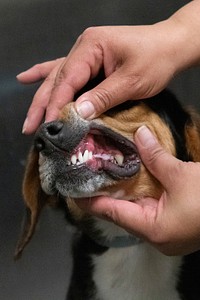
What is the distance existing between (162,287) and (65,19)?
966 millimetres

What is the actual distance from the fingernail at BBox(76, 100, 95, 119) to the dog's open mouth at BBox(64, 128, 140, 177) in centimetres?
5

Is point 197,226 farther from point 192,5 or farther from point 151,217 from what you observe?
point 192,5

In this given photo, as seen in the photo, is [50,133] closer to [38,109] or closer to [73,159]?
[73,159]

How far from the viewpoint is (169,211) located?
1.12 metres

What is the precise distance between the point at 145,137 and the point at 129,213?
7.0 inches

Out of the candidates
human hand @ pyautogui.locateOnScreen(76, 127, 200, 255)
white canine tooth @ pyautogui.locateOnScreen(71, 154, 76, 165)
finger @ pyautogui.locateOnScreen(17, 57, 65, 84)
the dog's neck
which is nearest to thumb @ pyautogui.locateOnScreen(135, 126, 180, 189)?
human hand @ pyautogui.locateOnScreen(76, 127, 200, 255)

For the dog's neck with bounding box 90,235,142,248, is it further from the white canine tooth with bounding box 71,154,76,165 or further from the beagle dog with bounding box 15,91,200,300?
the white canine tooth with bounding box 71,154,76,165

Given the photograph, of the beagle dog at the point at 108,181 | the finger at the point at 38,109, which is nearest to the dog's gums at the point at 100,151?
the beagle dog at the point at 108,181

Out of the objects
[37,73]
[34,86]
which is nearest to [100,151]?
[37,73]

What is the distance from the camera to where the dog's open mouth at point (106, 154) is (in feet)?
3.84

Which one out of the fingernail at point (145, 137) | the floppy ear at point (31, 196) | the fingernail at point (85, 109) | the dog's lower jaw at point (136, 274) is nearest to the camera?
the fingernail at point (85, 109)

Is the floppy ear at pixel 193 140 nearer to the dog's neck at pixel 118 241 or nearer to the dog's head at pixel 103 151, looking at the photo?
the dog's head at pixel 103 151

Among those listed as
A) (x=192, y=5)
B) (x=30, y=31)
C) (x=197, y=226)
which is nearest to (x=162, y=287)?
(x=197, y=226)

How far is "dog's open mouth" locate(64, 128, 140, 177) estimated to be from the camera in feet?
3.84
